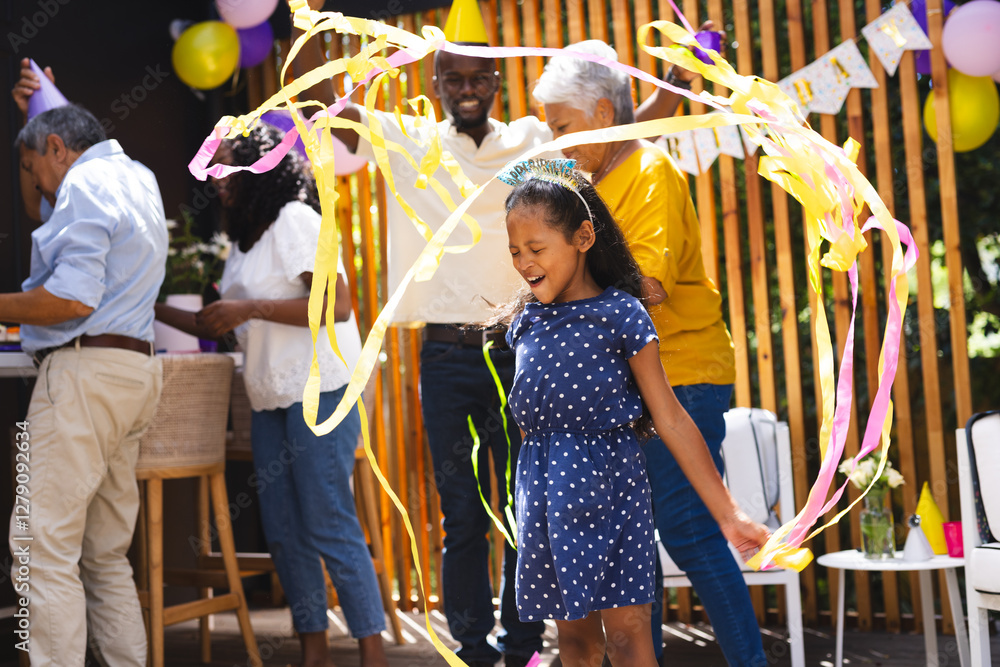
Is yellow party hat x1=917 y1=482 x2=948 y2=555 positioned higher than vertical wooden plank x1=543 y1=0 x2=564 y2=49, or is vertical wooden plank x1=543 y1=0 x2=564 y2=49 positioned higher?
vertical wooden plank x1=543 y1=0 x2=564 y2=49

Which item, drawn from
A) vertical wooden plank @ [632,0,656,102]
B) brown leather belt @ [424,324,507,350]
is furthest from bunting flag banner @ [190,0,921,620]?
vertical wooden plank @ [632,0,656,102]

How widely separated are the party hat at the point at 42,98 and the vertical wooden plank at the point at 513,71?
5.31 feet

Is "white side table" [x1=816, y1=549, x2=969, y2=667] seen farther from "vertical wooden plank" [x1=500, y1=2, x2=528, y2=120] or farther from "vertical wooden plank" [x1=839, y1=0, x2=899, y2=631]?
"vertical wooden plank" [x1=500, y1=2, x2=528, y2=120]

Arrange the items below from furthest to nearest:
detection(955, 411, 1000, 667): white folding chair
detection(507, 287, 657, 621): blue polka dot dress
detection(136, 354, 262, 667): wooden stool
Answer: detection(136, 354, 262, 667): wooden stool < detection(955, 411, 1000, 667): white folding chair < detection(507, 287, 657, 621): blue polka dot dress

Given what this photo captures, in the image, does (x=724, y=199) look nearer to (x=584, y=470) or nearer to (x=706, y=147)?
(x=706, y=147)

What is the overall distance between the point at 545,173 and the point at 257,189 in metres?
1.24

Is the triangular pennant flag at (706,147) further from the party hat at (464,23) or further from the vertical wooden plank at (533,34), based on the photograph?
the party hat at (464,23)

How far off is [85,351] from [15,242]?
118 cm

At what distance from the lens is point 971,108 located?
307 centimetres

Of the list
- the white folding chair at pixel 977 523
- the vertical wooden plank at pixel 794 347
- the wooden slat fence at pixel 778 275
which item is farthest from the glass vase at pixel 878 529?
the vertical wooden plank at pixel 794 347

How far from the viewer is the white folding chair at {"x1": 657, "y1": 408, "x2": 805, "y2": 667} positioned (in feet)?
9.57

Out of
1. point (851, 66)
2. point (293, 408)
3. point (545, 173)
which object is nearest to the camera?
point (545, 173)

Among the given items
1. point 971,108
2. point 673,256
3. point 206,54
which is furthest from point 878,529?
point 206,54

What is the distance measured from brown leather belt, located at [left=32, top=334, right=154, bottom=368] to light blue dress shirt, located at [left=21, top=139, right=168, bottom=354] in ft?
0.05
